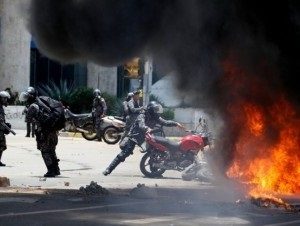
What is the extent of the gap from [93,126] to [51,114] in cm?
1023

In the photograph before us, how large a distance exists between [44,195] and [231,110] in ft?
9.39

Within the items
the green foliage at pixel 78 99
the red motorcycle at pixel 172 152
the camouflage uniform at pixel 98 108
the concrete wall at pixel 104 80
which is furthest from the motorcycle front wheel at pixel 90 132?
the concrete wall at pixel 104 80

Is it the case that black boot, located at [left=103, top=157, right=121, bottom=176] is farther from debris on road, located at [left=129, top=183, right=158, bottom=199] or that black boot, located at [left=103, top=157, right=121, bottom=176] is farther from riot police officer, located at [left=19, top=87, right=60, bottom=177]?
debris on road, located at [left=129, top=183, right=158, bottom=199]

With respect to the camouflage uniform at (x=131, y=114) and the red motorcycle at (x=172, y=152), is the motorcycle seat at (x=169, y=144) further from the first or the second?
the camouflage uniform at (x=131, y=114)

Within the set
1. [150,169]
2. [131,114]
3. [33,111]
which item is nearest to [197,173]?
[150,169]

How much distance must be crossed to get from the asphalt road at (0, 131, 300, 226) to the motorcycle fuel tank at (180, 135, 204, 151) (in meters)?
0.61

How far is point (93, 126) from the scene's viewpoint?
77.8 ft

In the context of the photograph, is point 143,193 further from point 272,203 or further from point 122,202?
point 272,203

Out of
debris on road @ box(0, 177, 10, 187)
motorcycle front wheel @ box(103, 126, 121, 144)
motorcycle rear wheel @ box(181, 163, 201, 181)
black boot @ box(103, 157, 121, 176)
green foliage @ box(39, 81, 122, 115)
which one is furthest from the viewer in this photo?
green foliage @ box(39, 81, 122, 115)

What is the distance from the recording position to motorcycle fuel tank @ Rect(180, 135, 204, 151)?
14258 millimetres

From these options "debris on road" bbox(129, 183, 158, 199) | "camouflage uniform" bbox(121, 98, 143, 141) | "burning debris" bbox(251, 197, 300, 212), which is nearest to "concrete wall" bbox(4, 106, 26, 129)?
"camouflage uniform" bbox(121, 98, 143, 141)

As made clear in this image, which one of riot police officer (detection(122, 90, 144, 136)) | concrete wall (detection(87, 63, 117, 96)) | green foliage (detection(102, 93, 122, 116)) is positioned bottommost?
riot police officer (detection(122, 90, 144, 136))

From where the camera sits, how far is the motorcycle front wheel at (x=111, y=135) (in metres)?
22.8

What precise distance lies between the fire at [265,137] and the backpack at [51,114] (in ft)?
12.1
